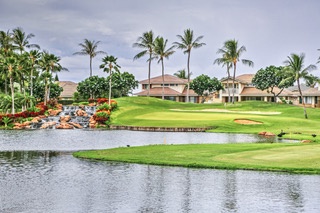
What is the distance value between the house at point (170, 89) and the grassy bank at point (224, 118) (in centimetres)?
3148

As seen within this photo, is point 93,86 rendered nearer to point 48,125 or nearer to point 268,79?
point 268,79

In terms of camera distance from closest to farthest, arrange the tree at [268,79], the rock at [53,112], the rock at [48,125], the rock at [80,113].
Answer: the rock at [48,125]
the rock at [53,112]
the rock at [80,113]
the tree at [268,79]

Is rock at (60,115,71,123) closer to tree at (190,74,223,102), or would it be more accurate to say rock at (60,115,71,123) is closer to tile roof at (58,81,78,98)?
tree at (190,74,223,102)

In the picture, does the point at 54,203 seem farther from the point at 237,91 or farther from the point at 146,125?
the point at 237,91

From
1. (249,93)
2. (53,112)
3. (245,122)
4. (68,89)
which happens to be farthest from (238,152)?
(68,89)

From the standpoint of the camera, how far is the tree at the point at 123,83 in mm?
A: 158850

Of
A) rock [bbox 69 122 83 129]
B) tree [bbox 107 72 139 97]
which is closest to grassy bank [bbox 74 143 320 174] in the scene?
rock [bbox 69 122 83 129]

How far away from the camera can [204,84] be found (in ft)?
523

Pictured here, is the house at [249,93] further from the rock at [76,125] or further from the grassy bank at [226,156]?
the grassy bank at [226,156]

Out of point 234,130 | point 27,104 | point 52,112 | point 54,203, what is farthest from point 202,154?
point 27,104

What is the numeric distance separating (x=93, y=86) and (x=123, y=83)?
13.8 meters

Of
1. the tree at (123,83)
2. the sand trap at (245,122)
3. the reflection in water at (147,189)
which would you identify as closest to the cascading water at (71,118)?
the sand trap at (245,122)

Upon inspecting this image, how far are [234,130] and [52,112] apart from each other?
4177 centimetres

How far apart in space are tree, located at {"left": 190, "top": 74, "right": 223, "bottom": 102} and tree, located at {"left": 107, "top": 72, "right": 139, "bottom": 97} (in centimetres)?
2024
